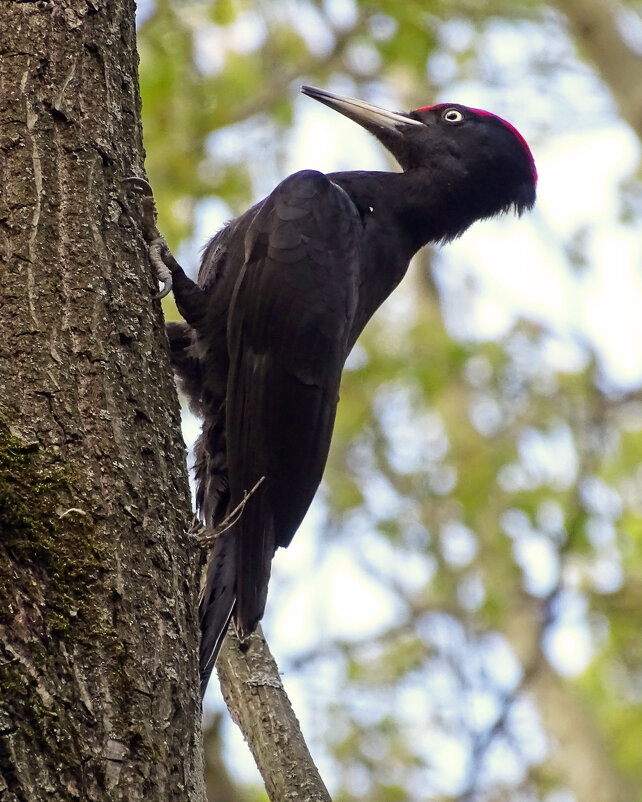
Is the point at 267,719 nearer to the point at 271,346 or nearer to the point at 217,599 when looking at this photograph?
the point at 217,599

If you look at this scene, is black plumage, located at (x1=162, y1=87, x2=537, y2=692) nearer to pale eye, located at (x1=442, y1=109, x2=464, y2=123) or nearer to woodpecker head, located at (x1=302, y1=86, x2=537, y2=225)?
woodpecker head, located at (x1=302, y1=86, x2=537, y2=225)

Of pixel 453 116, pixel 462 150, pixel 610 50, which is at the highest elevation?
pixel 610 50

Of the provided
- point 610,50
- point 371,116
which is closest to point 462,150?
point 371,116

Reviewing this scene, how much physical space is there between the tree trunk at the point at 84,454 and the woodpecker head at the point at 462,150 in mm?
1866

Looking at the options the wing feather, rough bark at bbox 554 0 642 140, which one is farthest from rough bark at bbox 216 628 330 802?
rough bark at bbox 554 0 642 140

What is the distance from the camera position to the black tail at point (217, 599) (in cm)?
284

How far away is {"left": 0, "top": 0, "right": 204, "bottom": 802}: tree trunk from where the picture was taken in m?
1.71

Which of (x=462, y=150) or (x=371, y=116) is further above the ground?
(x=371, y=116)

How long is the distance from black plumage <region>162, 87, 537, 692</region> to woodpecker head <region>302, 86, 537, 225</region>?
1.27 ft

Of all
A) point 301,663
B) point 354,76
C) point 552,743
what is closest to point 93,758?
point 301,663

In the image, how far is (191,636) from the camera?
2.00 metres

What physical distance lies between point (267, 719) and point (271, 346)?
3.84 ft

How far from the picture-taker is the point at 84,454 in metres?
1.97

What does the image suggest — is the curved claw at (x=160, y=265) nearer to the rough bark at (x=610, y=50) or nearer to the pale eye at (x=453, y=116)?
the pale eye at (x=453, y=116)
